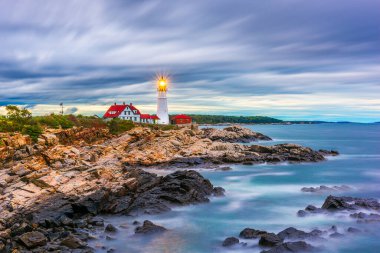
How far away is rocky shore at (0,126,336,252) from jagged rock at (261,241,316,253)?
22.1 feet

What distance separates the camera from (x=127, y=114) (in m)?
80.7

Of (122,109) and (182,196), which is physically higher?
(122,109)

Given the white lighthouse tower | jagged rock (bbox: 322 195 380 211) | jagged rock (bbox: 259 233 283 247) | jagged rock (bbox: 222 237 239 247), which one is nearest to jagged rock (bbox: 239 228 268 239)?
jagged rock (bbox: 222 237 239 247)

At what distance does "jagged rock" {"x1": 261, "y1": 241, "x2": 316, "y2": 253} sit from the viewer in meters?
12.8

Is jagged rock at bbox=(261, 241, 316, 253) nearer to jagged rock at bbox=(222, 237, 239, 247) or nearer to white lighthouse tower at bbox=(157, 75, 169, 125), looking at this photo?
jagged rock at bbox=(222, 237, 239, 247)

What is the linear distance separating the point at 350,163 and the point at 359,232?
25377 mm

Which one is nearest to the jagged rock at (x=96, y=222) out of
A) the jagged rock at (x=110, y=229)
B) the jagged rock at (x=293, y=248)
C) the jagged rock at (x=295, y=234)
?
the jagged rock at (x=110, y=229)

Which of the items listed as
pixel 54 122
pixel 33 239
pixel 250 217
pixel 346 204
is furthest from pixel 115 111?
pixel 33 239

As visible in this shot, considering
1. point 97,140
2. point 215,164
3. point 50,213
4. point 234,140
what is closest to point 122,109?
point 234,140

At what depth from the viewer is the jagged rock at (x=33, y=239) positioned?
12969 mm

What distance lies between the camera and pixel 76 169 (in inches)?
882

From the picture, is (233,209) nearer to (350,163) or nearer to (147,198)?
(147,198)

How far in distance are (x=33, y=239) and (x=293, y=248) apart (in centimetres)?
919

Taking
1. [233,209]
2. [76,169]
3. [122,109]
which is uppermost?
[122,109]
